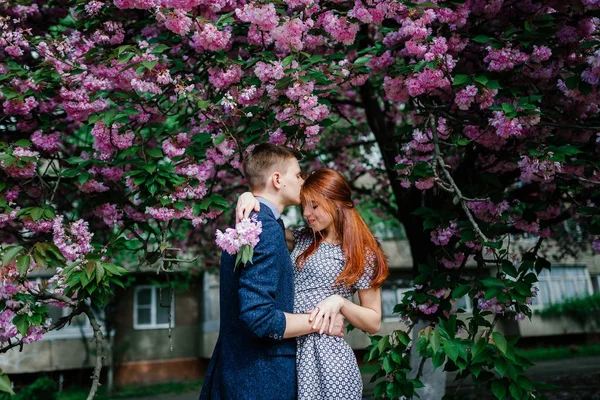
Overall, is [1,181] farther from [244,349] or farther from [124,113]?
[244,349]

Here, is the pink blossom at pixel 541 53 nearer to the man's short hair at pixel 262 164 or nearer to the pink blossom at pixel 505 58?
the pink blossom at pixel 505 58

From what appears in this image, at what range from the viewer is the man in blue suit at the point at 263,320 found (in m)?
2.12

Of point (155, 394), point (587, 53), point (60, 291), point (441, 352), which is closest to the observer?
point (441, 352)

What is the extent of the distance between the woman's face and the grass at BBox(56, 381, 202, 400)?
1327 centimetres

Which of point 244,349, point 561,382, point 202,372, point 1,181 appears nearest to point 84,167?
point 1,181

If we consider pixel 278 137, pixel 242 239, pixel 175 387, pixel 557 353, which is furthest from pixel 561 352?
pixel 242 239

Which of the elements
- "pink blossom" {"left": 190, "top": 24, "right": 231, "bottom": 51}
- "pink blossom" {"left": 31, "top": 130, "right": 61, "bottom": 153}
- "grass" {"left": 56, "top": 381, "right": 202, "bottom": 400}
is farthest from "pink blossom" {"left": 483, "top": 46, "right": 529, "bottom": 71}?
"grass" {"left": 56, "top": 381, "right": 202, "bottom": 400}

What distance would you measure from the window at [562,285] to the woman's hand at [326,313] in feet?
67.7

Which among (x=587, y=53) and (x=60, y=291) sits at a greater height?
(x=587, y=53)

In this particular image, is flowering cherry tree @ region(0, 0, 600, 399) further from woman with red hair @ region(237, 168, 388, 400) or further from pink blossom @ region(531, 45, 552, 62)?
woman with red hair @ region(237, 168, 388, 400)

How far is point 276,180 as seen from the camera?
2.45 meters

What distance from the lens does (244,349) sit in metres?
2.26

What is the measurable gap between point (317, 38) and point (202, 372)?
15.3 metres

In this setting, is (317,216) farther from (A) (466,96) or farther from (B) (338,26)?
(A) (466,96)
